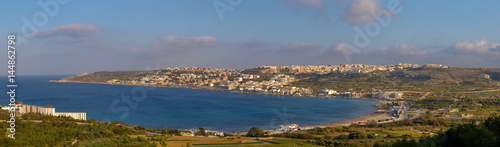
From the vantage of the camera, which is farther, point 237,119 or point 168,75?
point 168,75

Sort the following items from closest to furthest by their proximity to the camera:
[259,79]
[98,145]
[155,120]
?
1. [98,145]
2. [155,120]
3. [259,79]

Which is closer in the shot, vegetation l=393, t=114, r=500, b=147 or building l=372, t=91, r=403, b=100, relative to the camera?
vegetation l=393, t=114, r=500, b=147

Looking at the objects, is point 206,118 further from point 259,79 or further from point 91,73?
point 91,73

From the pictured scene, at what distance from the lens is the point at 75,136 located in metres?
13.1

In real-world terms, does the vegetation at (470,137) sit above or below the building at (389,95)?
above

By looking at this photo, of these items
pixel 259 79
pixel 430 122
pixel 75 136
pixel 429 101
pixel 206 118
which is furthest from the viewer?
pixel 259 79

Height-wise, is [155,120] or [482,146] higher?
[482,146]

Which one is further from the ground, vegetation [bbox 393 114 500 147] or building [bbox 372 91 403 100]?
vegetation [bbox 393 114 500 147]

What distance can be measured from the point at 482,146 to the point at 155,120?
23974mm

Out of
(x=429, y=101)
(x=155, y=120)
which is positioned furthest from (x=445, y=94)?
(x=155, y=120)

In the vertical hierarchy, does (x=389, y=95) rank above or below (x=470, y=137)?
below

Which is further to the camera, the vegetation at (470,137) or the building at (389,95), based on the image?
the building at (389,95)

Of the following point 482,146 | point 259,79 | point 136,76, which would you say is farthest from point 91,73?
point 482,146

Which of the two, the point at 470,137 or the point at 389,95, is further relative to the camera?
the point at 389,95
